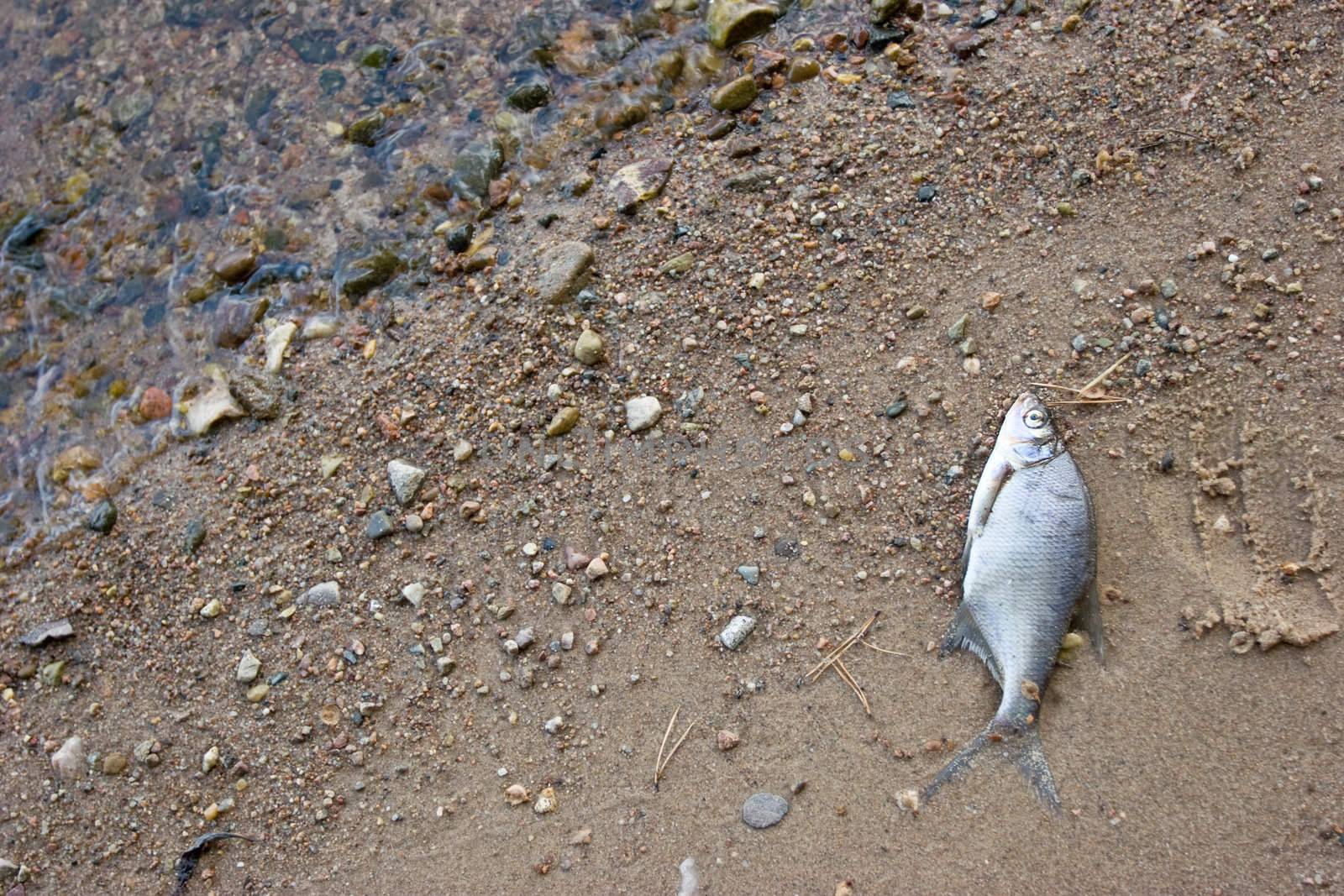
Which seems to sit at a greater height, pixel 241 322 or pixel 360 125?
pixel 360 125

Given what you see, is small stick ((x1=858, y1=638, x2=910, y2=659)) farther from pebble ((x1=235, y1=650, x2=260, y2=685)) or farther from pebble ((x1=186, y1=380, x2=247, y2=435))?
pebble ((x1=186, y1=380, x2=247, y2=435))

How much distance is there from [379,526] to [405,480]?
224 mm

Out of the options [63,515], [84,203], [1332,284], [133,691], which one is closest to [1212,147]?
[1332,284]

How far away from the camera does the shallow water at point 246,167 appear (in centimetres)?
468

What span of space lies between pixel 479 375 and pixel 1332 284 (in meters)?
3.49

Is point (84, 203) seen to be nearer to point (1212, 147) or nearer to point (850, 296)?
point (850, 296)

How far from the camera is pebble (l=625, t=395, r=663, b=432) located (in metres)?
3.73

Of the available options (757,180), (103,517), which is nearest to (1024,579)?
(757,180)

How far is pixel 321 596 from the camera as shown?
3.69 metres

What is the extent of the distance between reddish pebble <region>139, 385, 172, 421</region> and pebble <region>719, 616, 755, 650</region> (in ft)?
10.7

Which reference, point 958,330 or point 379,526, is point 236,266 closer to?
point 379,526

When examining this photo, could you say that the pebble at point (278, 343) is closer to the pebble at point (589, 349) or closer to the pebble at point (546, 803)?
the pebble at point (589, 349)

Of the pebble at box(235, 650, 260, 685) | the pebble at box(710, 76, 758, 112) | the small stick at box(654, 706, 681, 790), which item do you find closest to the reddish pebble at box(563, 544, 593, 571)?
the small stick at box(654, 706, 681, 790)

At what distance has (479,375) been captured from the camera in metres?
4.03
